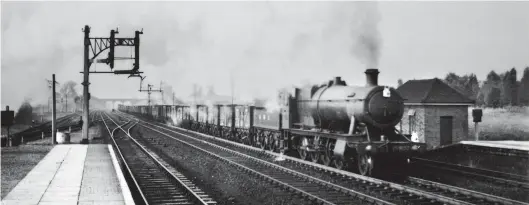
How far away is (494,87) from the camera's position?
75.4 m

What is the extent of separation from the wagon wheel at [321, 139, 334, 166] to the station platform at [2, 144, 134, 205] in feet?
22.0

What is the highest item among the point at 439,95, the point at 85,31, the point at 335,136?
the point at 85,31

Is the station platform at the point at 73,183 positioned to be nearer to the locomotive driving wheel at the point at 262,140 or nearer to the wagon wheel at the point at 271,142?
the wagon wheel at the point at 271,142

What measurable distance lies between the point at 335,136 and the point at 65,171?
838 cm

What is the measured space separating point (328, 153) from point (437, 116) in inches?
478

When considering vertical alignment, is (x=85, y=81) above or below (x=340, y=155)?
above

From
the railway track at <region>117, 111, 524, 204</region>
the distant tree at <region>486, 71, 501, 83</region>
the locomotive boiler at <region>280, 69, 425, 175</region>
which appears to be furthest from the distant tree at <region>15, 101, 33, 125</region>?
the distant tree at <region>486, 71, 501, 83</region>

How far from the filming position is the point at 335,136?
1491 centimetres

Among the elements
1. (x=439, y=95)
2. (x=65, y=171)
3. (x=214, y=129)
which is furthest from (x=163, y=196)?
(x=214, y=129)

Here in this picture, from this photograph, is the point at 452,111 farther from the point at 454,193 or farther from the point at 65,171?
the point at 65,171

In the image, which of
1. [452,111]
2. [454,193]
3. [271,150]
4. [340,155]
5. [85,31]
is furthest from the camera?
[452,111]

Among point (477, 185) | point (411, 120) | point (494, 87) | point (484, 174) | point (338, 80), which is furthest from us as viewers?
point (494, 87)

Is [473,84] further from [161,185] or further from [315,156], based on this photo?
[161,185]

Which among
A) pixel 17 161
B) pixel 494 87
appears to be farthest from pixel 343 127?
pixel 494 87
